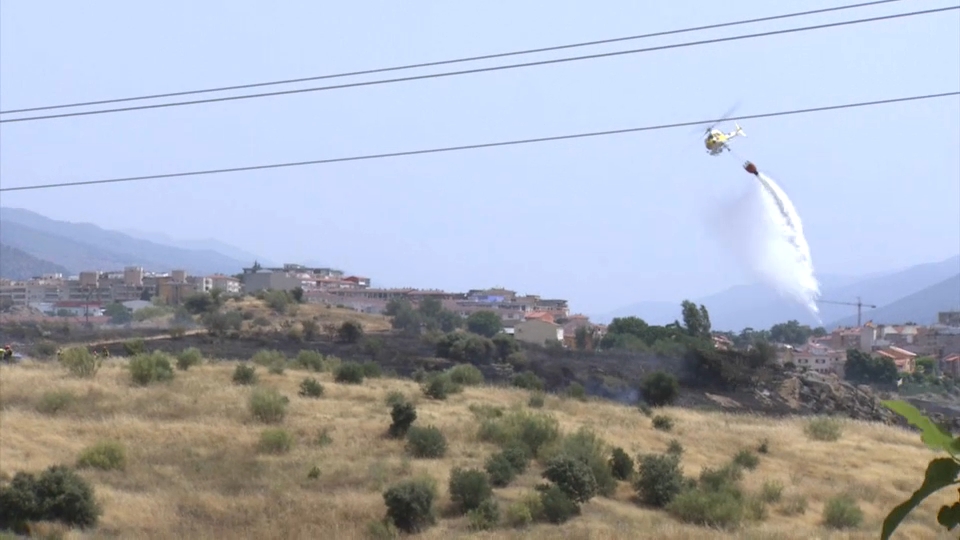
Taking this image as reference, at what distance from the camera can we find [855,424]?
162ft

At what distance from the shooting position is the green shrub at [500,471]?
107 ft

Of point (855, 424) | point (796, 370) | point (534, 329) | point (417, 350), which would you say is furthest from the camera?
point (534, 329)

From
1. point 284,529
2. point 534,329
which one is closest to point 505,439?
point 284,529

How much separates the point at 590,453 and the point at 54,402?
1985 cm

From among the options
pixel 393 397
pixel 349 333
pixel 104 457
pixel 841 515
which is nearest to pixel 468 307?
pixel 349 333

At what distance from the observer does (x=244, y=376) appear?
48312mm

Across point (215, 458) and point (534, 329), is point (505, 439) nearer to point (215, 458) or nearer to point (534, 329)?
point (215, 458)

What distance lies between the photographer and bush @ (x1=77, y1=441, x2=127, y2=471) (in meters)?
33.4

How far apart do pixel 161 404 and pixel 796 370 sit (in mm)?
34371

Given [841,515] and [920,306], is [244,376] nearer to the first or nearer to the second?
[841,515]

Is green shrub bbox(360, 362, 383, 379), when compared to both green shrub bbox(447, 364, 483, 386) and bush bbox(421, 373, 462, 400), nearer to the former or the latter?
green shrub bbox(447, 364, 483, 386)

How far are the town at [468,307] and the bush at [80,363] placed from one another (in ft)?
110

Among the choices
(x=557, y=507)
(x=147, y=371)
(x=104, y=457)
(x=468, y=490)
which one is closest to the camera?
(x=557, y=507)

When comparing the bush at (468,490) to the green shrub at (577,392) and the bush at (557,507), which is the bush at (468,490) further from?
the green shrub at (577,392)
